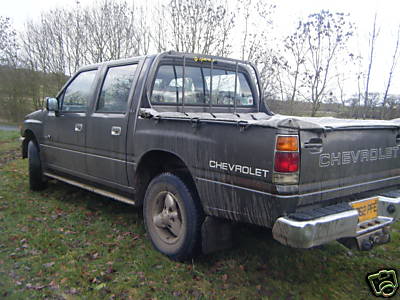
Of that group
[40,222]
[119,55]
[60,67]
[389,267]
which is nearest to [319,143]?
[389,267]

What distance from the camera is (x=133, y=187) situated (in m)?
3.75

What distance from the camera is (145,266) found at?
3254 millimetres

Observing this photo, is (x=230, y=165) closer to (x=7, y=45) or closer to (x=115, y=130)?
(x=115, y=130)

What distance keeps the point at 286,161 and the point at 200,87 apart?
7.12 feet

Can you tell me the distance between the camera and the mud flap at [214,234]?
2.99m

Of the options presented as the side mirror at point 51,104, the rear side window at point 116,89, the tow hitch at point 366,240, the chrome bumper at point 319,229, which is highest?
the rear side window at point 116,89

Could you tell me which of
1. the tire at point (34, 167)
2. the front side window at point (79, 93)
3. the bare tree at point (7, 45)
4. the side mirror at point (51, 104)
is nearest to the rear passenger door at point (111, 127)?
the front side window at point (79, 93)

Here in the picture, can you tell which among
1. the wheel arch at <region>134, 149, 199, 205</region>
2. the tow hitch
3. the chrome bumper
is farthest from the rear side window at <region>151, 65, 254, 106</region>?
the tow hitch

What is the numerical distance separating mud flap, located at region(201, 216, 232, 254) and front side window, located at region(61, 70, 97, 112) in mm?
2450

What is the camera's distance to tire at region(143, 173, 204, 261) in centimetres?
309

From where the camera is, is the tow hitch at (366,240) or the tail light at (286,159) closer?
the tail light at (286,159)

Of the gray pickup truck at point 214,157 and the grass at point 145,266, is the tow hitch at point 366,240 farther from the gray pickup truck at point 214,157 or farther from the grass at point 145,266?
the grass at point 145,266

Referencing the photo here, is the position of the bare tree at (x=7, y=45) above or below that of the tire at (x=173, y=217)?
above

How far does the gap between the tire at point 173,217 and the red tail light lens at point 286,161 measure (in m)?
1.00
